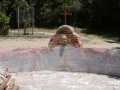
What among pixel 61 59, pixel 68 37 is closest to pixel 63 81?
pixel 61 59

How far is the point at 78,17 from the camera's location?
83.3ft

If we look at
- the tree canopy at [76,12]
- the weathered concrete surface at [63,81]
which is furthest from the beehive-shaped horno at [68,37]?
the tree canopy at [76,12]

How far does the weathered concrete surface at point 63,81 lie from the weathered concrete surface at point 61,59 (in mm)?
271

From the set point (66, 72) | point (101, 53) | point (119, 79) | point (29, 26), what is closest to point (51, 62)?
point (66, 72)

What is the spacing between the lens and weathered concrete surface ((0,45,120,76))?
8.23 meters

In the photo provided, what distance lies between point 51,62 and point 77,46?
1.01 meters

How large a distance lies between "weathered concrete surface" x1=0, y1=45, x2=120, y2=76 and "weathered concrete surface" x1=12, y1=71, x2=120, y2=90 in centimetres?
27

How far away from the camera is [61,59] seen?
8.66 meters

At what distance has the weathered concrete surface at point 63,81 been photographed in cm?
685

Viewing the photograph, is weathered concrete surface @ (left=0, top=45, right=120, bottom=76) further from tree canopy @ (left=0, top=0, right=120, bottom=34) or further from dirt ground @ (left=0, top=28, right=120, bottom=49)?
tree canopy @ (left=0, top=0, right=120, bottom=34)

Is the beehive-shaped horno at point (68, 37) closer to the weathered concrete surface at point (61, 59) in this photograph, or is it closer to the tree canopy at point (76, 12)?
the weathered concrete surface at point (61, 59)

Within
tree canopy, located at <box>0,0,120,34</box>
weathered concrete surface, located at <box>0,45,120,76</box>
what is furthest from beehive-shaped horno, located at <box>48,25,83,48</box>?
tree canopy, located at <box>0,0,120,34</box>

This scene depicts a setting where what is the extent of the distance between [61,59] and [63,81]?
1337mm

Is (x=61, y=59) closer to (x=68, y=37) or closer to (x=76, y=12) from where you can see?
(x=68, y=37)
